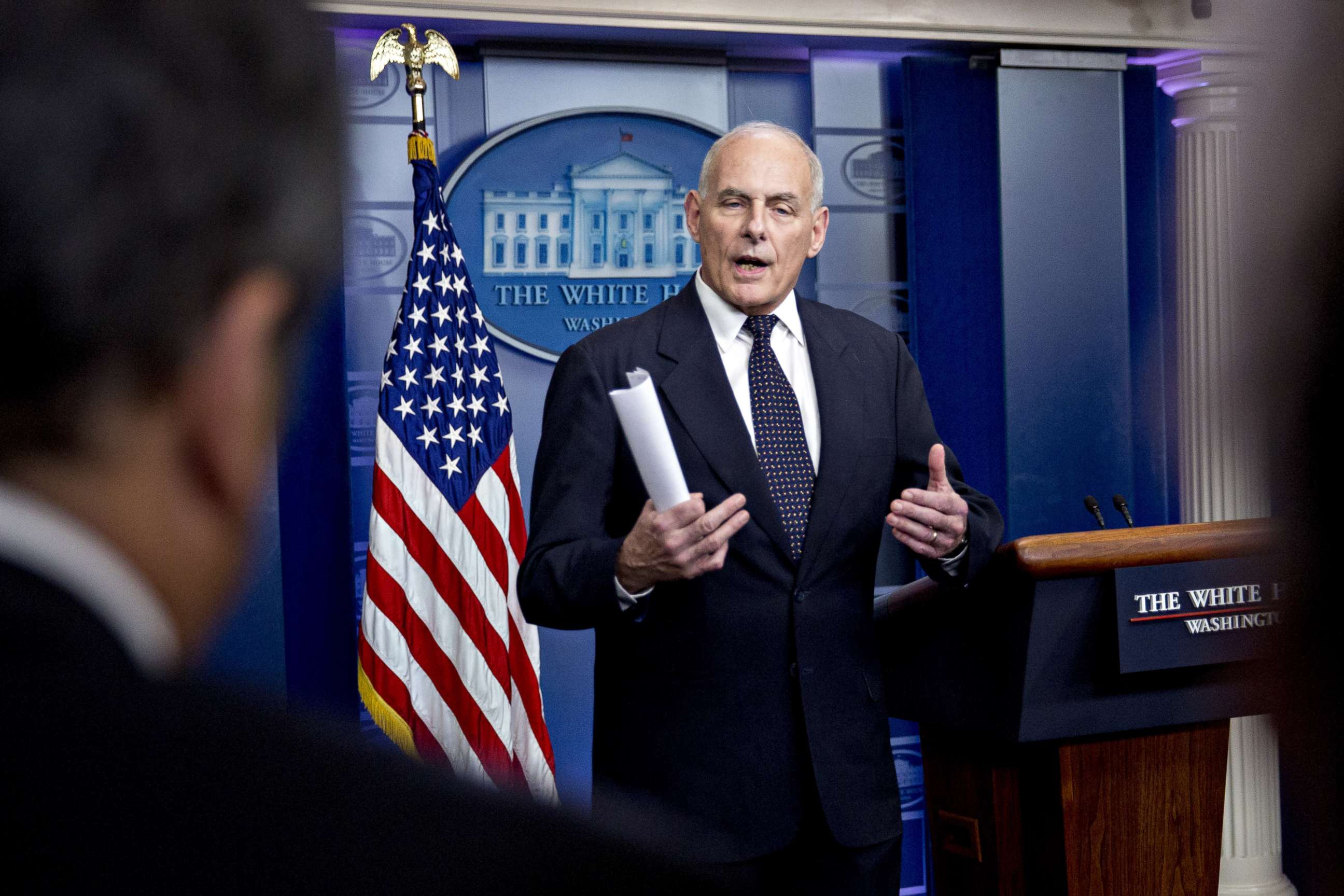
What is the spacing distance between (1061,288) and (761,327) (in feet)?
7.51

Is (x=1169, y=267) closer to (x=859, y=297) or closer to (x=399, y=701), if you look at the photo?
(x=859, y=297)

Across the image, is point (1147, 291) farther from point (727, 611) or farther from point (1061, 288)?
point (727, 611)

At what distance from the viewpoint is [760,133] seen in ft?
7.40

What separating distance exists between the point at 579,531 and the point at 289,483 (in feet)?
6.30

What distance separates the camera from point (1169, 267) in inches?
170

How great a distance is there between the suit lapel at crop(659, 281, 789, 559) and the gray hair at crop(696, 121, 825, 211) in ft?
0.95

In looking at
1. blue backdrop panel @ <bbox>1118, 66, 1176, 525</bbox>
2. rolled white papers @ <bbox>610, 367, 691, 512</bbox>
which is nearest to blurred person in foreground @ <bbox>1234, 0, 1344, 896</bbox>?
rolled white papers @ <bbox>610, 367, 691, 512</bbox>

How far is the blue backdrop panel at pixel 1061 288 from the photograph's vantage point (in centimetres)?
406

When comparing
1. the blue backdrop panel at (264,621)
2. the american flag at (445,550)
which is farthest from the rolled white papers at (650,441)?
the blue backdrop panel at (264,621)

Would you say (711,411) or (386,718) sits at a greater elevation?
(711,411)

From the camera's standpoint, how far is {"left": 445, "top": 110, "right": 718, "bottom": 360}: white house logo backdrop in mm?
Answer: 3777

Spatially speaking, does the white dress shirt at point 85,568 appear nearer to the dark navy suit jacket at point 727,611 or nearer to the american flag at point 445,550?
the dark navy suit jacket at point 727,611

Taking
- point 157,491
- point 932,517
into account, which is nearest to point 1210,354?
point 932,517

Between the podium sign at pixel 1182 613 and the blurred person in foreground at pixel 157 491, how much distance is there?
1.58 meters
